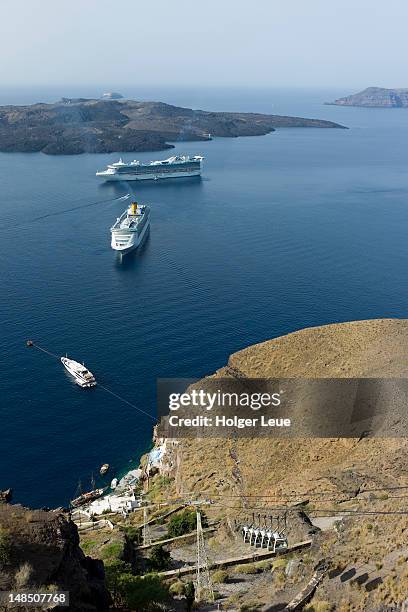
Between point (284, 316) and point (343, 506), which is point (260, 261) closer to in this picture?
point (284, 316)

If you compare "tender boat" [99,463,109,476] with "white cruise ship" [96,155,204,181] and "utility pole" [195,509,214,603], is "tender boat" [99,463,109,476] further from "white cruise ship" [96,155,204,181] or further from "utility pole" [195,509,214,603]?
"white cruise ship" [96,155,204,181]

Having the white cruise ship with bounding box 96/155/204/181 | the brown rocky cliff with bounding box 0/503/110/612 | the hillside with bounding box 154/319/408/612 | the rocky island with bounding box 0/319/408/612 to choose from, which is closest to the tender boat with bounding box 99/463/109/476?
the rocky island with bounding box 0/319/408/612

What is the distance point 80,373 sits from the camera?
49.5m

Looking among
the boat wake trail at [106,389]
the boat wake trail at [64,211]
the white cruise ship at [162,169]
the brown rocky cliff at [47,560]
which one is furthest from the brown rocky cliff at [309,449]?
the white cruise ship at [162,169]

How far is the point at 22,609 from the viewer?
14.4 m

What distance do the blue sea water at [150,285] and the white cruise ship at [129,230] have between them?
160 cm

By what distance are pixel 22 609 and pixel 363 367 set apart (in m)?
24.0

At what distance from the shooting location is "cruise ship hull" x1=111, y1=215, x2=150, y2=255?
8166 cm

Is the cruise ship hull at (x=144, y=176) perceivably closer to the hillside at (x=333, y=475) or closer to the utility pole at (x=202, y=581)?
the hillside at (x=333, y=475)

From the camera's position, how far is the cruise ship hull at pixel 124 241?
81662 millimetres

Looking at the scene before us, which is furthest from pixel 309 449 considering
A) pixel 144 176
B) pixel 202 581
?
pixel 144 176

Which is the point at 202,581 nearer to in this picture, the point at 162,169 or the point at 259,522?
the point at 259,522

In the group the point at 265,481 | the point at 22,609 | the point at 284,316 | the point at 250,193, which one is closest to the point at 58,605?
the point at 22,609

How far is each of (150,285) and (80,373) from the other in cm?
2248
